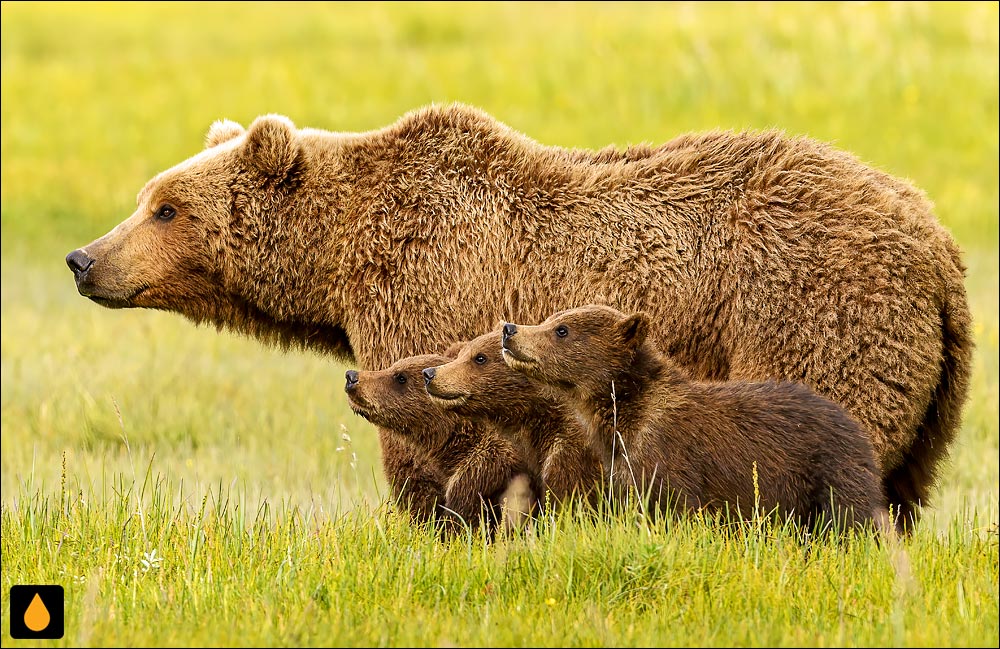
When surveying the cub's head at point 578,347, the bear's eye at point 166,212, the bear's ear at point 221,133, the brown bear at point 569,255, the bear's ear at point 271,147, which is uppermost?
the bear's ear at point 221,133

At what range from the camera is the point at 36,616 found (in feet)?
15.0

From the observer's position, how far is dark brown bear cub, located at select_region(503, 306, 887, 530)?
18.7 ft

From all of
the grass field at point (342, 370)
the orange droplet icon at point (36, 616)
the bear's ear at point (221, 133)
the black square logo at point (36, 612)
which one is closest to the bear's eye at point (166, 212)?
the bear's ear at point (221, 133)

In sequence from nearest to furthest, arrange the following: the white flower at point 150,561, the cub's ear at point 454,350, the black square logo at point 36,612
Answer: the black square logo at point 36,612 < the white flower at point 150,561 < the cub's ear at point 454,350

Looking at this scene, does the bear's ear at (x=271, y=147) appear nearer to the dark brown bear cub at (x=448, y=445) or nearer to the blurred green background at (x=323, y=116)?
the dark brown bear cub at (x=448, y=445)

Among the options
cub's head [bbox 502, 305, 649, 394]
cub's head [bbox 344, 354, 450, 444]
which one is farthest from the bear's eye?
cub's head [bbox 502, 305, 649, 394]

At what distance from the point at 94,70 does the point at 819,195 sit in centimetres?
1890

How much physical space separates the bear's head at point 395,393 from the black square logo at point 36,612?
1.84 m

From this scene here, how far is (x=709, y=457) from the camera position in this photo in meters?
5.73

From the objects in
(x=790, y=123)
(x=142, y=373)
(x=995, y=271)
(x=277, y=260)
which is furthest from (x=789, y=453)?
(x=790, y=123)

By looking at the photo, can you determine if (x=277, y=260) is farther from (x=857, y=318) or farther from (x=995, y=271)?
(x=995, y=271)

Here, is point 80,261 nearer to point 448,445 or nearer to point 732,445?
point 448,445

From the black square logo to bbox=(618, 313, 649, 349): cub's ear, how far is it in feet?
8.14

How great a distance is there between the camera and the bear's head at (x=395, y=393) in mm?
6332
